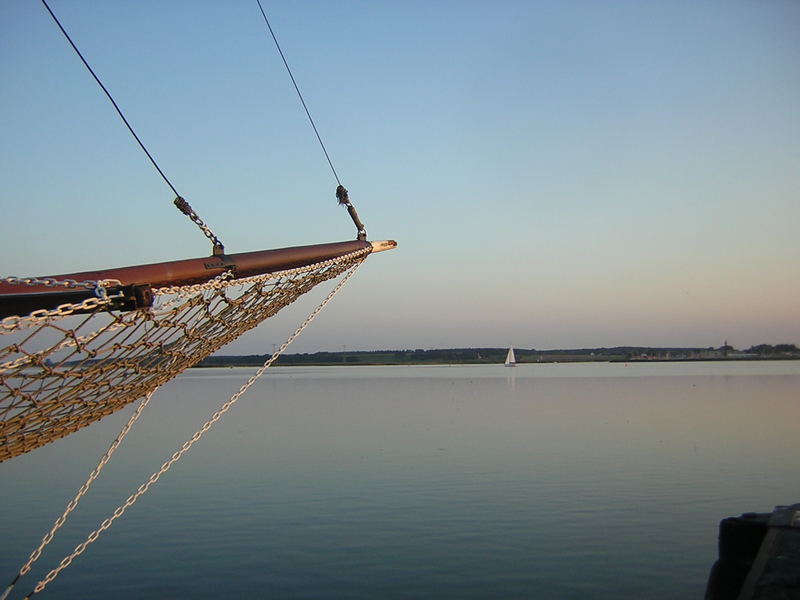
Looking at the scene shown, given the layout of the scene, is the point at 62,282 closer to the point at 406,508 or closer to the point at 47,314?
the point at 47,314

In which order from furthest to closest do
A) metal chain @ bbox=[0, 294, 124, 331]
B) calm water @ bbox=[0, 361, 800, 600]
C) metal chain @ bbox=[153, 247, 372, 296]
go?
calm water @ bbox=[0, 361, 800, 600] < metal chain @ bbox=[153, 247, 372, 296] < metal chain @ bbox=[0, 294, 124, 331]

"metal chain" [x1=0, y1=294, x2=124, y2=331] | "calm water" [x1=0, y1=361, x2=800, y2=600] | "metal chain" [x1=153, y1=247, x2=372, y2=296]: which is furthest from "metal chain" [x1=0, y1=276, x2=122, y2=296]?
"calm water" [x1=0, y1=361, x2=800, y2=600]

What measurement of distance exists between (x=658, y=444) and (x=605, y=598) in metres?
19.3

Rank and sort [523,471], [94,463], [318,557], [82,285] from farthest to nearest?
[94,463], [523,471], [318,557], [82,285]

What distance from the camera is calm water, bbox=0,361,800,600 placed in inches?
471

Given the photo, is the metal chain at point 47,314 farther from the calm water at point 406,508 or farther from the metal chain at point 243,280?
the calm water at point 406,508

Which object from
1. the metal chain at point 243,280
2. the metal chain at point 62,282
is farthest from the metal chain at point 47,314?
the metal chain at point 243,280

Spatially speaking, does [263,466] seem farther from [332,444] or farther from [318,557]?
[318,557]

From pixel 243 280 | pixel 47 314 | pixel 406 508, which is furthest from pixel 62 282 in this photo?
pixel 406 508

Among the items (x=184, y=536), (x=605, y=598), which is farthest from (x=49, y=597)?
(x=605, y=598)

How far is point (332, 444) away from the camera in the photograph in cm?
2997

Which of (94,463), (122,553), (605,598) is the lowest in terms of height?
(605,598)

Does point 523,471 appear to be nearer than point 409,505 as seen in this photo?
No

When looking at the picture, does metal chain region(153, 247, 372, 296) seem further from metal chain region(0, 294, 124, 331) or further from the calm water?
the calm water
